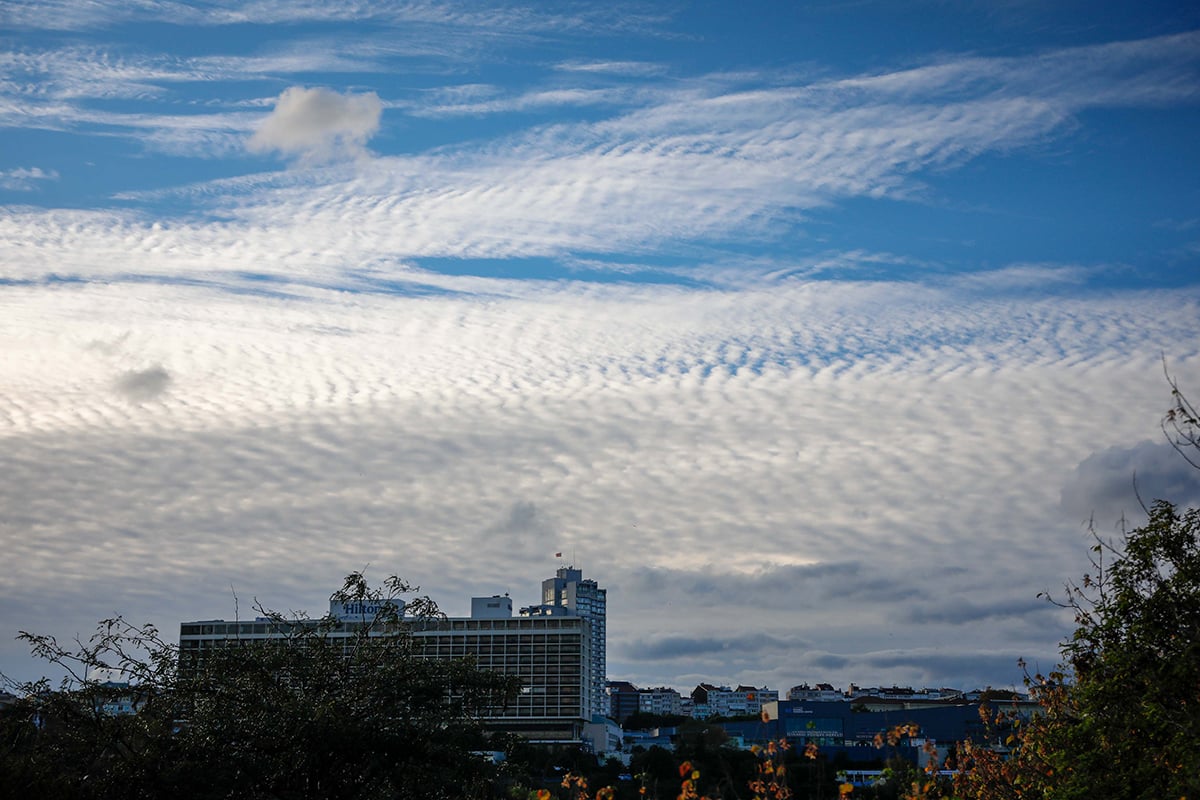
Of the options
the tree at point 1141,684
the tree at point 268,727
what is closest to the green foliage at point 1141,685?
the tree at point 1141,684

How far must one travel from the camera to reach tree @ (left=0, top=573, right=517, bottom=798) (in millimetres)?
14867

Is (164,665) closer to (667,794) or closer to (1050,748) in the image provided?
(1050,748)

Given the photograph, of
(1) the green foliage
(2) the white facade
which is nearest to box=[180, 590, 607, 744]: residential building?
(2) the white facade

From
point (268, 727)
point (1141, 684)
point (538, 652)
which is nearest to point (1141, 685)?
point (1141, 684)

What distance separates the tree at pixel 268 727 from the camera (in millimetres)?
14867

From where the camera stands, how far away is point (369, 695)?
15.8 meters

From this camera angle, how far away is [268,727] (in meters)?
15.1

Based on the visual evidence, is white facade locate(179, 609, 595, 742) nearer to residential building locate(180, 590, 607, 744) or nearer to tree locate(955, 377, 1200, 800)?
residential building locate(180, 590, 607, 744)

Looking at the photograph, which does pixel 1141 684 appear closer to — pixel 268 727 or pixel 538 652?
pixel 268 727

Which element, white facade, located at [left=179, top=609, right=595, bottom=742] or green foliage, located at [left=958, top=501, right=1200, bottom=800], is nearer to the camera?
green foliage, located at [left=958, top=501, right=1200, bottom=800]

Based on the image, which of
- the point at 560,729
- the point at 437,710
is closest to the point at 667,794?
the point at 437,710

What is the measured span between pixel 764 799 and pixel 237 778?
6.31m

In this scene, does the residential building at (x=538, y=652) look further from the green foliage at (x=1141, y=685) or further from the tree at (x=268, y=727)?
the green foliage at (x=1141, y=685)

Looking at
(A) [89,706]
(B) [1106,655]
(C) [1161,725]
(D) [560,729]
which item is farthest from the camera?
(D) [560,729]
